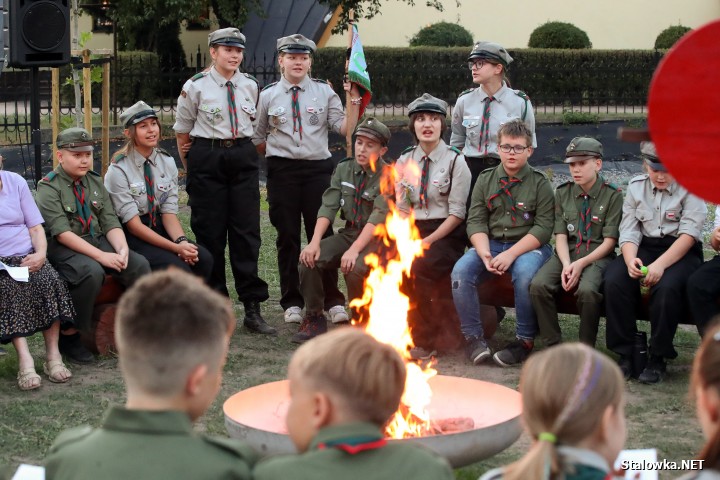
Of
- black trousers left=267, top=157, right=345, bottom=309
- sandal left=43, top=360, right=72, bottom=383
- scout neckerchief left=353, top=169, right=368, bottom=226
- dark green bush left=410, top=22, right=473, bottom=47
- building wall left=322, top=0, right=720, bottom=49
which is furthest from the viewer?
building wall left=322, top=0, right=720, bottom=49

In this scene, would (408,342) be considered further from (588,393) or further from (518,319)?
(588,393)

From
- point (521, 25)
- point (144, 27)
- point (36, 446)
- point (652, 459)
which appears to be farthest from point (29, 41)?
point (521, 25)

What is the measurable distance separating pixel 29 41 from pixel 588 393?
25.1 ft

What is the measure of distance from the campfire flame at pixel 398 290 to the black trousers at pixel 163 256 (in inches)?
45.6

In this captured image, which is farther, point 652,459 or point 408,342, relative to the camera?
point 408,342

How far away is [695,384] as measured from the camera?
2.76 meters

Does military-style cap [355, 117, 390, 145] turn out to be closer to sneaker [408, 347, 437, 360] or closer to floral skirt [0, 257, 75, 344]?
sneaker [408, 347, 437, 360]

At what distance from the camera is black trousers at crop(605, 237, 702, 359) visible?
22.2 ft

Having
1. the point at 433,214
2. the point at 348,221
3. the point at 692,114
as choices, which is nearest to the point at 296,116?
the point at 348,221

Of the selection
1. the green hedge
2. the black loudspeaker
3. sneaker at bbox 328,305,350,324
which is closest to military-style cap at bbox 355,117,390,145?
sneaker at bbox 328,305,350,324

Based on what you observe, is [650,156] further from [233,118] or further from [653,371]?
[233,118]

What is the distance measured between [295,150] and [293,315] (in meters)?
1.27

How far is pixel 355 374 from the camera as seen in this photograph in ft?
9.07

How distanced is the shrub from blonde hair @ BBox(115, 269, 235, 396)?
25922 millimetres
